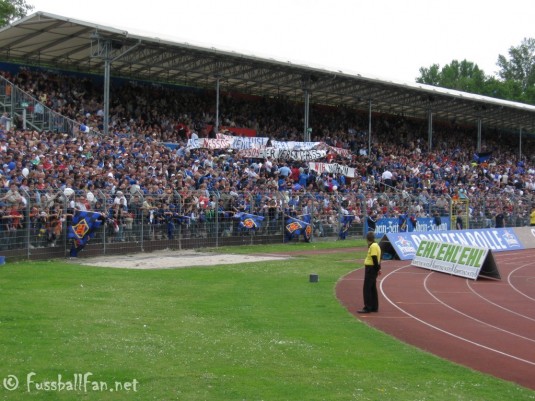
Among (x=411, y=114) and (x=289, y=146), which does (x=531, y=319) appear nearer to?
(x=289, y=146)

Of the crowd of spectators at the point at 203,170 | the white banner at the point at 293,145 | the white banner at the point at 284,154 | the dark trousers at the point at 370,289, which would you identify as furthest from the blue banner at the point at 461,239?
the dark trousers at the point at 370,289

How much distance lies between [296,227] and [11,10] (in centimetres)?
4316

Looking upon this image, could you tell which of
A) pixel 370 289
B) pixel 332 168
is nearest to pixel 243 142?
pixel 332 168

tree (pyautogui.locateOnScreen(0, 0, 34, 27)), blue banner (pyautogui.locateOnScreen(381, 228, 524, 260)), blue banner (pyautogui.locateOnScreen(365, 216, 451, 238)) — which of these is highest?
tree (pyautogui.locateOnScreen(0, 0, 34, 27))

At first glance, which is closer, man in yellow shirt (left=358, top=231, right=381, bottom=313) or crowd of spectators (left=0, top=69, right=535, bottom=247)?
man in yellow shirt (left=358, top=231, right=381, bottom=313)

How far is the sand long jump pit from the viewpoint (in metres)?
23.0

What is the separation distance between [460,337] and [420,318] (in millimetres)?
2049

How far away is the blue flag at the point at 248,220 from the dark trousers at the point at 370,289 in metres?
14.5

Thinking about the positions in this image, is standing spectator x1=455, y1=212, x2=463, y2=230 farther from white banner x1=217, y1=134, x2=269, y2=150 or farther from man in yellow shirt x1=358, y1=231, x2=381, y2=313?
man in yellow shirt x1=358, y1=231, x2=381, y2=313

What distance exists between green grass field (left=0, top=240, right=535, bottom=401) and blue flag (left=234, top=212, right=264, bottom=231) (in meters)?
12.0

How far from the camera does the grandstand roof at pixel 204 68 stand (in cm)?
3459

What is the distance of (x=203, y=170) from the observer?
3275 centimetres

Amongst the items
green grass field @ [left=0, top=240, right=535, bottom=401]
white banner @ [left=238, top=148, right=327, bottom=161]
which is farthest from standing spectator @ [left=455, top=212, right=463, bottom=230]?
green grass field @ [left=0, top=240, right=535, bottom=401]

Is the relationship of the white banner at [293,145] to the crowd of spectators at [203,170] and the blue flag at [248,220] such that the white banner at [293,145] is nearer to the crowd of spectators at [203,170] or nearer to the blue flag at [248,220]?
the crowd of spectators at [203,170]
